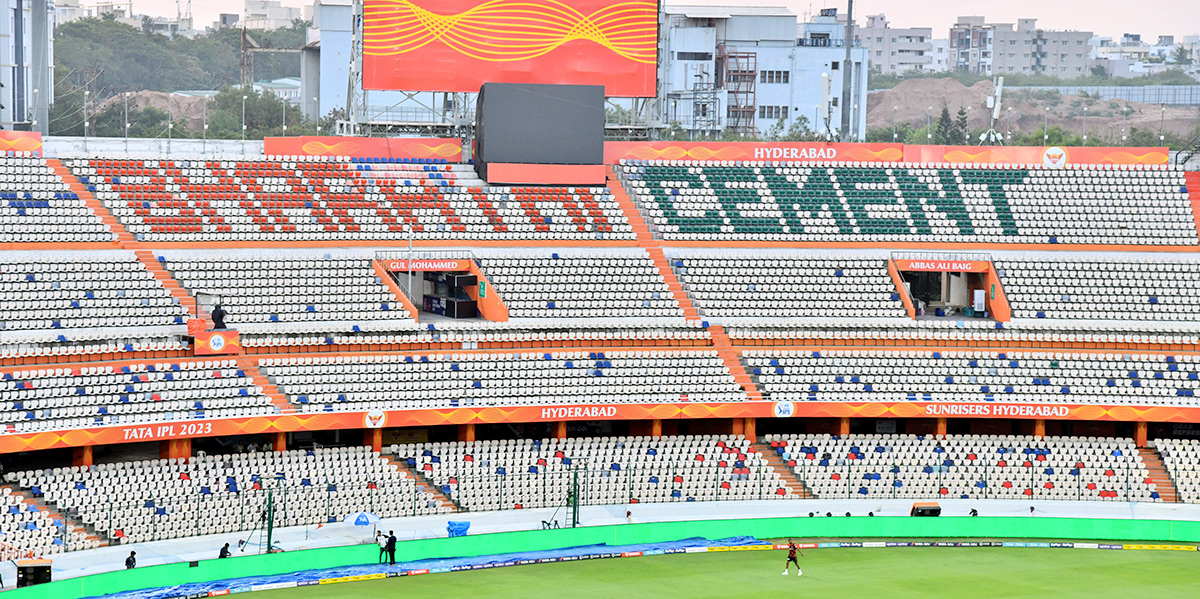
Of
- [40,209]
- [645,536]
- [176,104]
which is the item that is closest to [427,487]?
[645,536]

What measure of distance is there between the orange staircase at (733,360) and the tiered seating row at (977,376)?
12.2 inches

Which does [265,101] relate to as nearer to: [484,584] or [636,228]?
[636,228]

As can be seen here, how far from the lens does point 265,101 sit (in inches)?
4355

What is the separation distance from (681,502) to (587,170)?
17786 millimetres

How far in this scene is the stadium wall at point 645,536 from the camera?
127 feet

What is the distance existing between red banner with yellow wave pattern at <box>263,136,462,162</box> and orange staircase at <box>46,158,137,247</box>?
7979mm

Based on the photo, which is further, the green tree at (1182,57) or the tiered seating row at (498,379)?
the green tree at (1182,57)

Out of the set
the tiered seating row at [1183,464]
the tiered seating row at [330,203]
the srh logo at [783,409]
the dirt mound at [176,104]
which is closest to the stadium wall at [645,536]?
the tiered seating row at [1183,464]

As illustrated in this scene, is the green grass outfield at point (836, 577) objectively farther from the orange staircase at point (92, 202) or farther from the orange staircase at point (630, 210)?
the orange staircase at point (92, 202)

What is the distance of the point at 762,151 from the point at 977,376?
50.9 feet

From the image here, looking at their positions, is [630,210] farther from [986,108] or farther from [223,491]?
[986,108]

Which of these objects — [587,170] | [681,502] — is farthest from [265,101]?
[681,502]

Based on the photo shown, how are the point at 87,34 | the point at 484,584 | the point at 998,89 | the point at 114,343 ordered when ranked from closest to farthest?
the point at 484,584 < the point at 114,343 < the point at 998,89 < the point at 87,34

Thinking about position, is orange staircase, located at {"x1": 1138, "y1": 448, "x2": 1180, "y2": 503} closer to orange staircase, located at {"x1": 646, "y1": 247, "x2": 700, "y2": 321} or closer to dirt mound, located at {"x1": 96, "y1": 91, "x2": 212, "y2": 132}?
orange staircase, located at {"x1": 646, "y1": 247, "x2": 700, "y2": 321}
